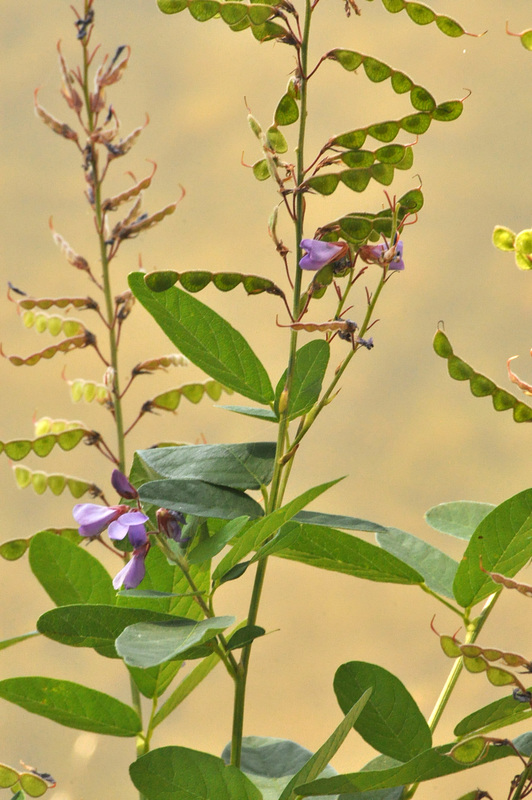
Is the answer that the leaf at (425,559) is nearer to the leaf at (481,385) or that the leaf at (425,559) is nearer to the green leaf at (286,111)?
the leaf at (481,385)

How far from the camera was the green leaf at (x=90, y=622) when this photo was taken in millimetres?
311

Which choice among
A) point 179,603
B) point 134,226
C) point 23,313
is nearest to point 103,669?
point 23,313

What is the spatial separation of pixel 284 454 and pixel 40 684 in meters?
0.15

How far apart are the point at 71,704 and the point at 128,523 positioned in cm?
12

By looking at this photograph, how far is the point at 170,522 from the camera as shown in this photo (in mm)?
346

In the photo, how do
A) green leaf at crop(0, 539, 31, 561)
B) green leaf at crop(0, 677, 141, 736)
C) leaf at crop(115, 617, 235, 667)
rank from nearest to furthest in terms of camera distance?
leaf at crop(115, 617, 235, 667) → green leaf at crop(0, 677, 141, 736) → green leaf at crop(0, 539, 31, 561)

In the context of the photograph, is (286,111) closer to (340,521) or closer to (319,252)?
(319,252)

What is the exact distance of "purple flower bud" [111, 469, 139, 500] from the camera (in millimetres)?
320

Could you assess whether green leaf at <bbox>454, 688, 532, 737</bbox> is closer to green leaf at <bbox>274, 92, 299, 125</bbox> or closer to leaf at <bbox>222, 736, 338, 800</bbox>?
leaf at <bbox>222, 736, 338, 800</bbox>

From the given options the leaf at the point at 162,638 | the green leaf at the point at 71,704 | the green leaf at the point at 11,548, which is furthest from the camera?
the green leaf at the point at 11,548

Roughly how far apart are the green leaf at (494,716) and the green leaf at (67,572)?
172 millimetres

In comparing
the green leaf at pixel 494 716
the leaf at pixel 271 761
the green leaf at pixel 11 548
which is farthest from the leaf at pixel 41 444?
the green leaf at pixel 494 716

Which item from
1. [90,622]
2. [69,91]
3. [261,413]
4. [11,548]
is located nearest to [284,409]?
[261,413]

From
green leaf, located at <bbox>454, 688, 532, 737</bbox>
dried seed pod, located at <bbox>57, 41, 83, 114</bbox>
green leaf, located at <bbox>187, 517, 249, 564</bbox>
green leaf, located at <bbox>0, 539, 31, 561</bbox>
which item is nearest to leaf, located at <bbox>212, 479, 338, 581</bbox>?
green leaf, located at <bbox>187, 517, 249, 564</bbox>
